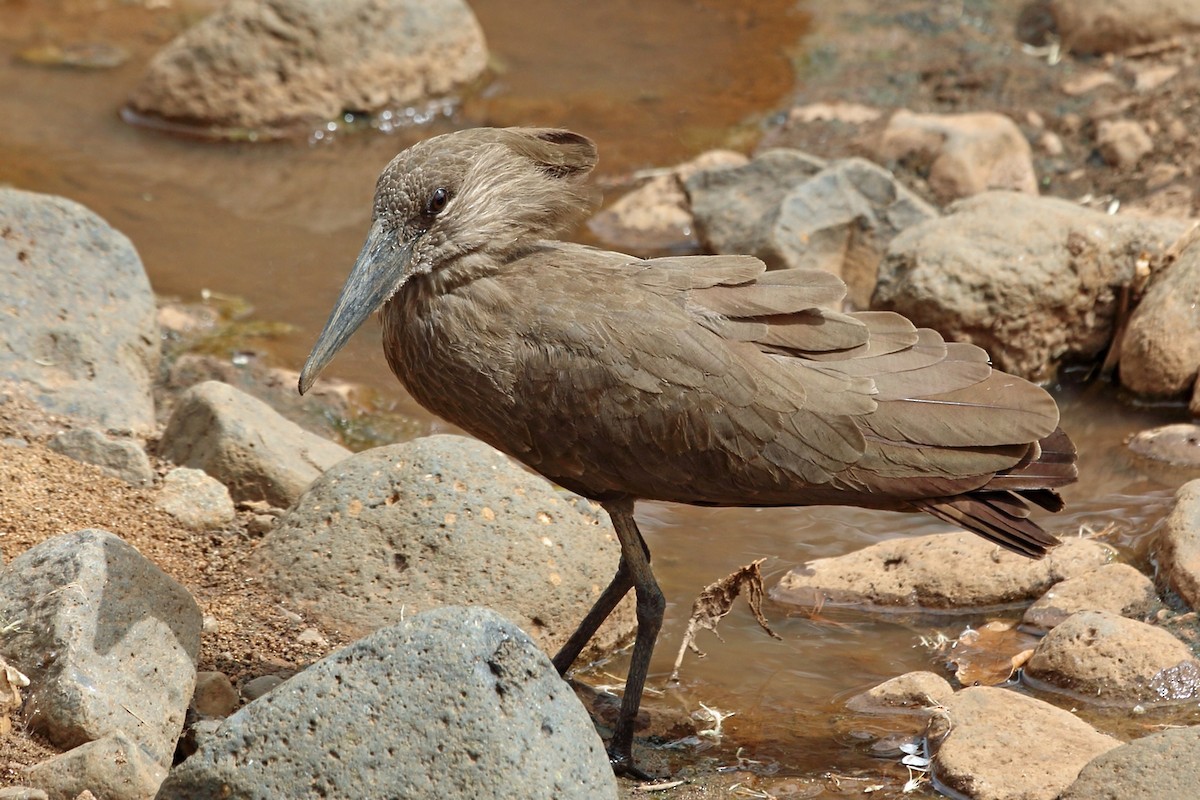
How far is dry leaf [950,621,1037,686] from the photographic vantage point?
18.8ft

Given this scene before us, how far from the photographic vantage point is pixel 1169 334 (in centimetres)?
773

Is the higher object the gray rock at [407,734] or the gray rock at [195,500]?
the gray rock at [407,734]

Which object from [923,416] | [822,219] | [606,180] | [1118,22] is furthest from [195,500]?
[1118,22]

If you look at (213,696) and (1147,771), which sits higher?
(1147,771)

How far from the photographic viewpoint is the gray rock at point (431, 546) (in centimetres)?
556

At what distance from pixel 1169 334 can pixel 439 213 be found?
184 inches

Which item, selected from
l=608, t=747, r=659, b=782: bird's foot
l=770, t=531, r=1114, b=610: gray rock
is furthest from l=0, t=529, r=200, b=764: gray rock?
l=770, t=531, r=1114, b=610: gray rock

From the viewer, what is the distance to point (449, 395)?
494 cm

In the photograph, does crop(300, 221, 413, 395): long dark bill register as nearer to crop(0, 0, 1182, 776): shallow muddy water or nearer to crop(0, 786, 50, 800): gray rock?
crop(0, 786, 50, 800): gray rock

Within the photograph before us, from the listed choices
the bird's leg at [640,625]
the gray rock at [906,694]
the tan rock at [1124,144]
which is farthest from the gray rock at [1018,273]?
the bird's leg at [640,625]

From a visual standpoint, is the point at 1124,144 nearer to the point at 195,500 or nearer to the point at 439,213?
the point at 439,213

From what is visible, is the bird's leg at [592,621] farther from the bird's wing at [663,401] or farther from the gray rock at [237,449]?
the gray rock at [237,449]

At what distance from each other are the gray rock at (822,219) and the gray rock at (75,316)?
150 inches

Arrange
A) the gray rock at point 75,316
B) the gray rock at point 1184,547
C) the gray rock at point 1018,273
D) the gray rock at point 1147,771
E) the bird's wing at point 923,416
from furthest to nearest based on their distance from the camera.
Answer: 1. the gray rock at point 1018,273
2. the gray rock at point 75,316
3. the gray rock at point 1184,547
4. the bird's wing at point 923,416
5. the gray rock at point 1147,771
